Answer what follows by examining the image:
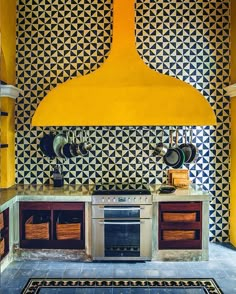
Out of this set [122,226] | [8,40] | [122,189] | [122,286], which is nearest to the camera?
[122,286]

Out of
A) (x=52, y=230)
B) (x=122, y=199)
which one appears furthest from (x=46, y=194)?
(x=122, y=199)

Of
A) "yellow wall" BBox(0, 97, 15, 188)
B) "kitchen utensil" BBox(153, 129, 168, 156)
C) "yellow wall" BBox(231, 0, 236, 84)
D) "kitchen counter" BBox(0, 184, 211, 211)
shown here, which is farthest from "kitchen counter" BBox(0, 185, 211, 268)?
"yellow wall" BBox(231, 0, 236, 84)

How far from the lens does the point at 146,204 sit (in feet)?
12.1

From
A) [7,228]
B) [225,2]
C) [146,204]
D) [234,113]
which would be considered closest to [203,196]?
[146,204]

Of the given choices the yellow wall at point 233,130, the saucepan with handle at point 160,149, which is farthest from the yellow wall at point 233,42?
the saucepan with handle at point 160,149

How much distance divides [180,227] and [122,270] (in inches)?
30.2

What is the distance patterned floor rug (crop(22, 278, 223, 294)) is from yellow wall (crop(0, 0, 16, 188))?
1419 millimetres

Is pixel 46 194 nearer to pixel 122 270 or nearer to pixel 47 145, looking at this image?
pixel 47 145

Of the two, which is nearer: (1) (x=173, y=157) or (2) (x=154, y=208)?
(2) (x=154, y=208)

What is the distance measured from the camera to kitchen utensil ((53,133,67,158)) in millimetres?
4094

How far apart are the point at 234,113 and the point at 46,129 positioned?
228cm

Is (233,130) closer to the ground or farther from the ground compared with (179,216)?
farther from the ground

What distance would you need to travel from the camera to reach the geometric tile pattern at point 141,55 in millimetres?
4312

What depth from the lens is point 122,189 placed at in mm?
3904
